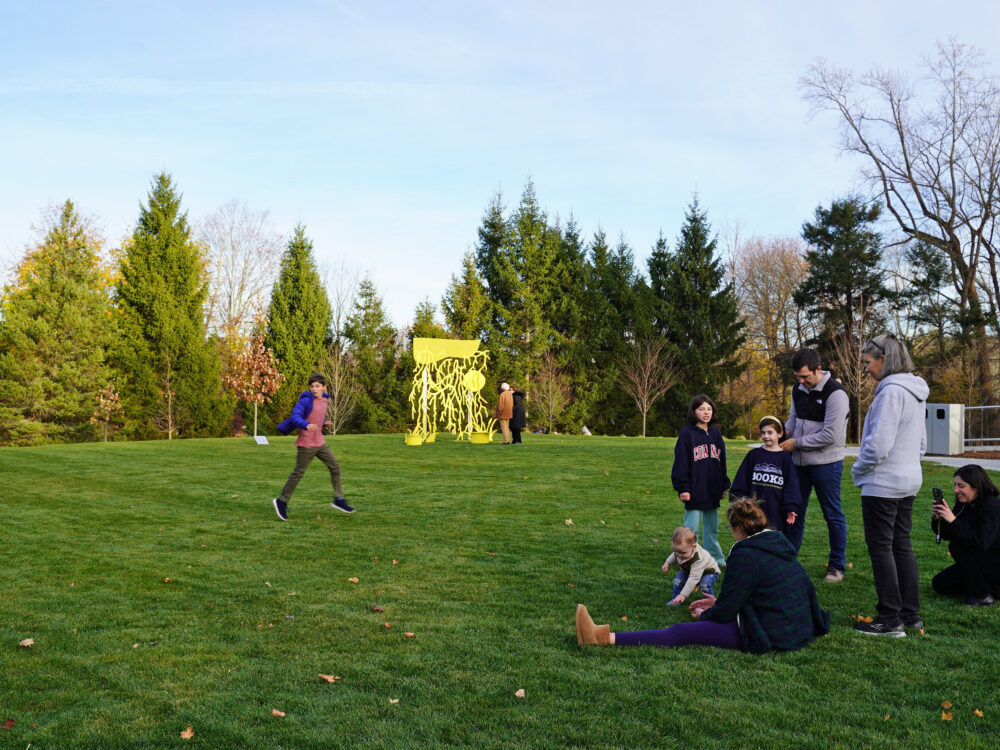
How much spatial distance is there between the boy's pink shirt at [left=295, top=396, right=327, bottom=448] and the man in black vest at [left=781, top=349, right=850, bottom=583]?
17.9 feet

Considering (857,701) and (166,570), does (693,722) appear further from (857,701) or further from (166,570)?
(166,570)

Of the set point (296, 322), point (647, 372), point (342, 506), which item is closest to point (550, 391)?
point (647, 372)

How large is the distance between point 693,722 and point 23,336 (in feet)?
97.8

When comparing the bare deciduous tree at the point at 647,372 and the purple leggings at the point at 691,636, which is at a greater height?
the bare deciduous tree at the point at 647,372

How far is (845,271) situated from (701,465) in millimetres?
30808

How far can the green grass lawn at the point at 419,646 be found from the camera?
128 inches

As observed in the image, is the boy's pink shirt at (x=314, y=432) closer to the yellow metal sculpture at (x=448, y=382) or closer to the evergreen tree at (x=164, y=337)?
the yellow metal sculpture at (x=448, y=382)

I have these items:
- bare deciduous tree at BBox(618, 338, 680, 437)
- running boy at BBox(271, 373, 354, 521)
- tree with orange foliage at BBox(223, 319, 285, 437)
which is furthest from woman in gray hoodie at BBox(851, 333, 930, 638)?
bare deciduous tree at BBox(618, 338, 680, 437)

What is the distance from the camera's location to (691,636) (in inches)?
168

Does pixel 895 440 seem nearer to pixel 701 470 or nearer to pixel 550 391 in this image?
pixel 701 470

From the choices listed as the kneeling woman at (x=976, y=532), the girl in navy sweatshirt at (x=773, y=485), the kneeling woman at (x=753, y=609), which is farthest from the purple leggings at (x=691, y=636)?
the kneeling woman at (x=976, y=532)

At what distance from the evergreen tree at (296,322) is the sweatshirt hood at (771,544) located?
95.9 ft

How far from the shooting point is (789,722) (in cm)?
327

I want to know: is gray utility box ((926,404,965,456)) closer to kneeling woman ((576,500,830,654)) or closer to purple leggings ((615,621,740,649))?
kneeling woman ((576,500,830,654))
